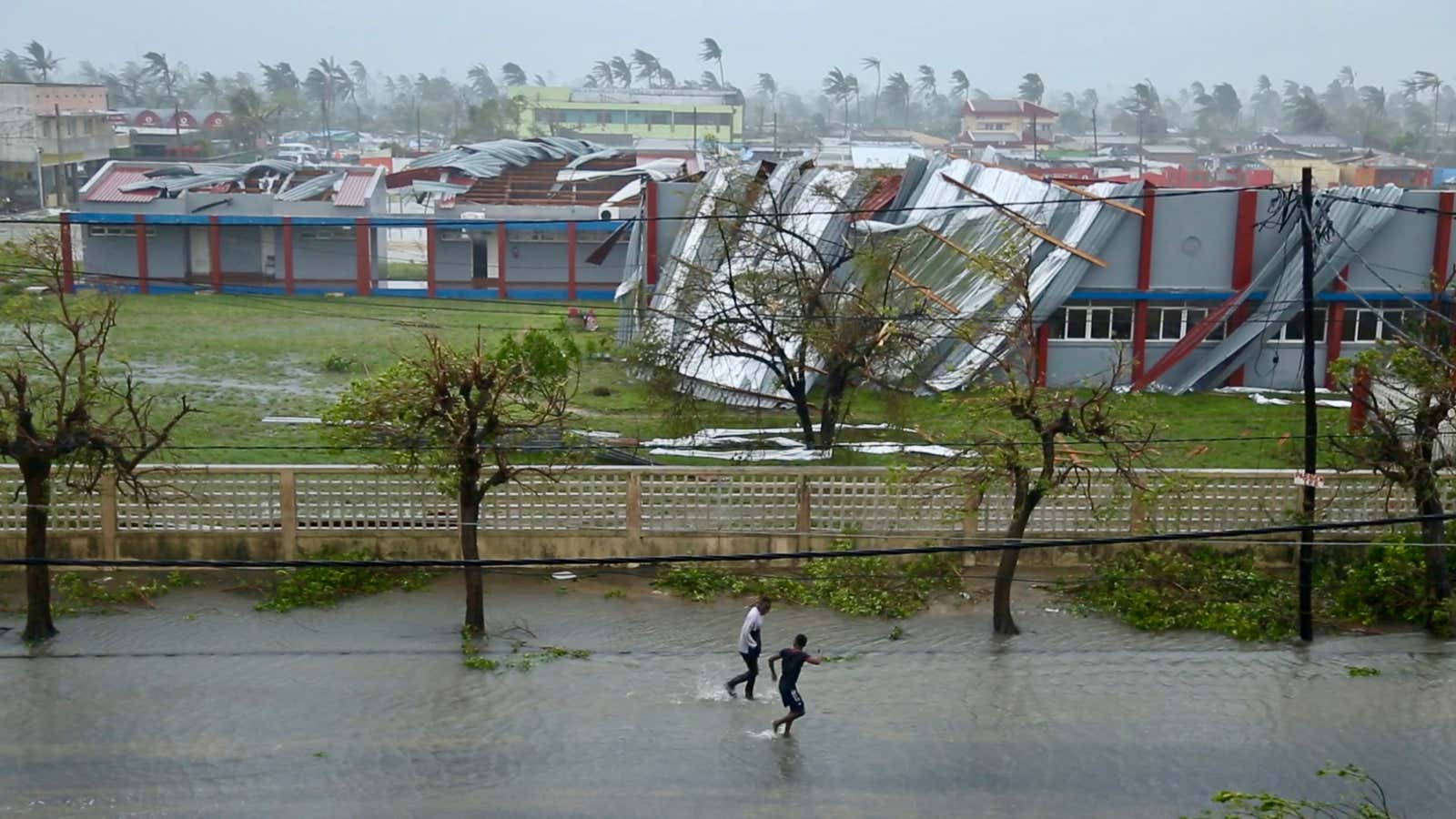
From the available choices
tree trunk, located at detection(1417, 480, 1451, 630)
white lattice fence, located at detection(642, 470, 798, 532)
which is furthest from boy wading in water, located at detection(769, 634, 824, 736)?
tree trunk, located at detection(1417, 480, 1451, 630)

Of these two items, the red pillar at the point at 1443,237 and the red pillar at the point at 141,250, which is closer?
the red pillar at the point at 1443,237

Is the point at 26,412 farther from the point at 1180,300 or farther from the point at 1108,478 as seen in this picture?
the point at 1180,300

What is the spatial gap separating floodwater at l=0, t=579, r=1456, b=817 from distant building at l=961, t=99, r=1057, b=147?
12493 cm

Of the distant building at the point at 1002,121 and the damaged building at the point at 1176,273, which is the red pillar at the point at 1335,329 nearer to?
the damaged building at the point at 1176,273

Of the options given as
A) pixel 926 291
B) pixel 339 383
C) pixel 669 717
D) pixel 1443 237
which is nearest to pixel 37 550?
pixel 669 717

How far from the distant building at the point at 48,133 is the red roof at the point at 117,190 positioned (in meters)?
29.7

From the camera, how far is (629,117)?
133875 millimetres

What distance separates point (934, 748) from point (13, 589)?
9842mm

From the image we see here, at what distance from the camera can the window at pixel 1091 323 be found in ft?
94.4

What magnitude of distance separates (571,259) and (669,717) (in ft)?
110

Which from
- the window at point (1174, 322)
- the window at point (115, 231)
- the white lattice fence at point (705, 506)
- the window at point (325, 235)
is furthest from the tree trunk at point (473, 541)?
the window at point (115, 231)

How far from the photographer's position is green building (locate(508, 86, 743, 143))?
427 ft

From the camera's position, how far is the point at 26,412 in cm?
1400

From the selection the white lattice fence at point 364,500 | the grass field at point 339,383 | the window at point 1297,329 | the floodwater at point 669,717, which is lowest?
the floodwater at point 669,717
